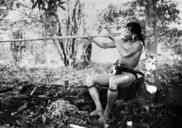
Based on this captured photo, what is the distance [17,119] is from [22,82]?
11.0 feet

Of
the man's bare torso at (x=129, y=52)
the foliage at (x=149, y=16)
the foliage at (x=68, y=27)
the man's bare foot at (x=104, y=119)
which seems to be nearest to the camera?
the man's bare foot at (x=104, y=119)

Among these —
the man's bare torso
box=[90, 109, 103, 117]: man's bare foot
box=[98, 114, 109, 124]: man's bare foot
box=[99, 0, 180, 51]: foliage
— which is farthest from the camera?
box=[99, 0, 180, 51]: foliage

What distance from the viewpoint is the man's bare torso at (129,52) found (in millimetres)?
4738

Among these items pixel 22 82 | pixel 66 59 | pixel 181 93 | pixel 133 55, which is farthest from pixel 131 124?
pixel 66 59

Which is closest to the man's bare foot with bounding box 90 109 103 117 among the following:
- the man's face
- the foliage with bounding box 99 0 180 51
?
the man's face

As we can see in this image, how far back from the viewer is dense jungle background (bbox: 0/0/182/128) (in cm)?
477

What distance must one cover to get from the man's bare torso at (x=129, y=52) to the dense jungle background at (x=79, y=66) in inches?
17.1

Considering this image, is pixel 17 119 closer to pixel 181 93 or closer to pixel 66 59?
pixel 181 93

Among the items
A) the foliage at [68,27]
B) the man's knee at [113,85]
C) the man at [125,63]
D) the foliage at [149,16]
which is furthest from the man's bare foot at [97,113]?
the foliage at [68,27]

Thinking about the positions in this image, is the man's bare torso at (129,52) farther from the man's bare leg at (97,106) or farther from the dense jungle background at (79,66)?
the man's bare leg at (97,106)

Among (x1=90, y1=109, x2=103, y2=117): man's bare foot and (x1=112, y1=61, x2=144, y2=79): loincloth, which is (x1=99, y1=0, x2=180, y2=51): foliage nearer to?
(x1=112, y1=61, x2=144, y2=79): loincloth

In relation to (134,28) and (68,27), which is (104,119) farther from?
(68,27)

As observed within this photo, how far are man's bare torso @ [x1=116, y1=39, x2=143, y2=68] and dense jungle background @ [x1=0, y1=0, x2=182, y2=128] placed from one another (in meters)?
0.43

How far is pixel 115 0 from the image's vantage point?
11.2 metres
